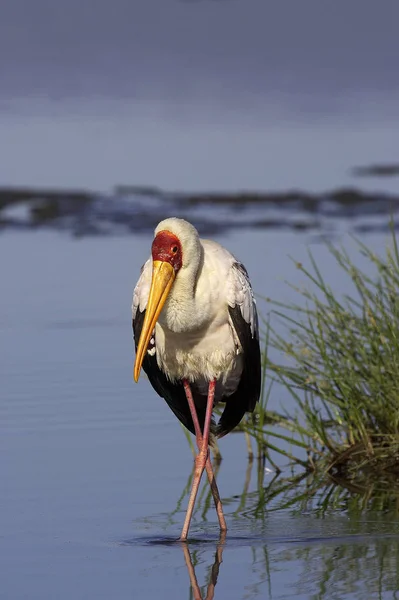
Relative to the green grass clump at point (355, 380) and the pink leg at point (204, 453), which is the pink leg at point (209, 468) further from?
the green grass clump at point (355, 380)

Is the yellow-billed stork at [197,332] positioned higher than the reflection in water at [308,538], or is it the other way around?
the yellow-billed stork at [197,332]

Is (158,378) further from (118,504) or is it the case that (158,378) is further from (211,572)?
(211,572)

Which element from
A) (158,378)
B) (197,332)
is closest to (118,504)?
(158,378)

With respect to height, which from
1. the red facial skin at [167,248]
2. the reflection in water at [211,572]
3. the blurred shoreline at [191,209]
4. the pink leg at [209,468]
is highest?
the blurred shoreline at [191,209]

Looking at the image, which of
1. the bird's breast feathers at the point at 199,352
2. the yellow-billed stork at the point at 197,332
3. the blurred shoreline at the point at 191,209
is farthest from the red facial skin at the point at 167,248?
the blurred shoreline at the point at 191,209

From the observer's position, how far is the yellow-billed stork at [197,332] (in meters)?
6.09

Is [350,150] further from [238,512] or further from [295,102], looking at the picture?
[238,512]

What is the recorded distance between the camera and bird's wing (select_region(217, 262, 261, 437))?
635cm

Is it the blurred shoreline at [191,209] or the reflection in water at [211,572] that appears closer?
the reflection in water at [211,572]

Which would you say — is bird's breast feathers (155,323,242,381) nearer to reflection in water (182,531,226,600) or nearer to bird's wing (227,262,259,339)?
bird's wing (227,262,259,339)

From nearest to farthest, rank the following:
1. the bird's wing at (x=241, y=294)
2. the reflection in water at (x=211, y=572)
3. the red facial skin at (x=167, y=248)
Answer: the reflection in water at (x=211, y=572) → the red facial skin at (x=167, y=248) → the bird's wing at (x=241, y=294)

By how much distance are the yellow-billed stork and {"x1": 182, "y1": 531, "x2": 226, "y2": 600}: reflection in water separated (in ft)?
0.45

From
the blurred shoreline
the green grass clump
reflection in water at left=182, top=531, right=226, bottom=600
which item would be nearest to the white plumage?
the green grass clump

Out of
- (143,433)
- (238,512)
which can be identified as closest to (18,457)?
(143,433)
